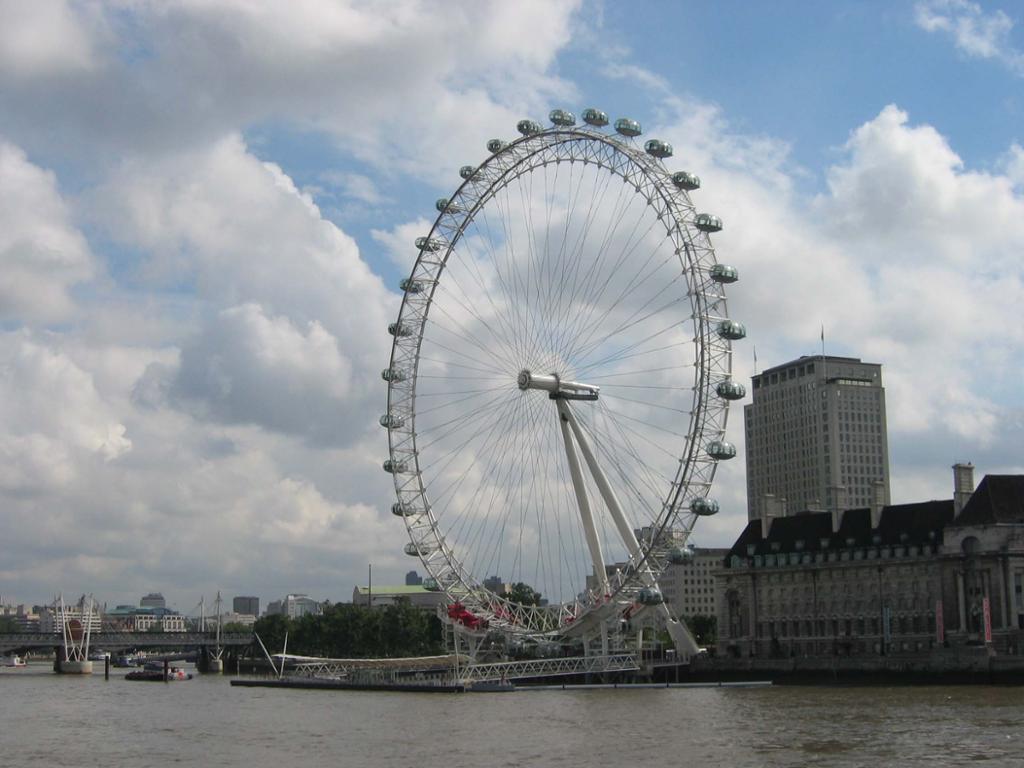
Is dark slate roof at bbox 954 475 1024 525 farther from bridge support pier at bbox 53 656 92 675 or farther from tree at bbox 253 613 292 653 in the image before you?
bridge support pier at bbox 53 656 92 675

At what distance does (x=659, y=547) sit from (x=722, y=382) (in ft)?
31.3

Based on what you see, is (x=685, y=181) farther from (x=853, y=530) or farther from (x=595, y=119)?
(x=853, y=530)

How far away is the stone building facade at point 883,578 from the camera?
295ft

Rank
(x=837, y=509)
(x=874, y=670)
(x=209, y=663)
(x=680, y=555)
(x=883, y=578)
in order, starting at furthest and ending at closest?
(x=209, y=663) → (x=837, y=509) → (x=883, y=578) → (x=874, y=670) → (x=680, y=555)

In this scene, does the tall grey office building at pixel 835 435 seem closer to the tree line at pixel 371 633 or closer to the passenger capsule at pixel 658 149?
the tree line at pixel 371 633

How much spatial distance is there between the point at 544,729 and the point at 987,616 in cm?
4085

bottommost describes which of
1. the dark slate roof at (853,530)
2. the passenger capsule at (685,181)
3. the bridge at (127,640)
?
the bridge at (127,640)

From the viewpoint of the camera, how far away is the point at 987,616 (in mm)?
85312

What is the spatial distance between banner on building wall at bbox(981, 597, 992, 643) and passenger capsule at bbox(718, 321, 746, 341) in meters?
25.9

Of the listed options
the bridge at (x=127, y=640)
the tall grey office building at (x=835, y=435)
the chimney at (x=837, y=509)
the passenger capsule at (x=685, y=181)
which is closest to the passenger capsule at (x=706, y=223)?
the passenger capsule at (x=685, y=181)

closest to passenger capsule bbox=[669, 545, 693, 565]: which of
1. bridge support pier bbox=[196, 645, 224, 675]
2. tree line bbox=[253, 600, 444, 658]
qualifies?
tree line bbox=[253, 600, 444, 658]

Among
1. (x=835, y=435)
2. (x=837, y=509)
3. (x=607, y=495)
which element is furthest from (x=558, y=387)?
(x=835, y=435)

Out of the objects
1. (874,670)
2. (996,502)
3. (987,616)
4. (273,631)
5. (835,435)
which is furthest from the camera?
(835,435)

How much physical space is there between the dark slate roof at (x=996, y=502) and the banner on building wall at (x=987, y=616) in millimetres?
5052
